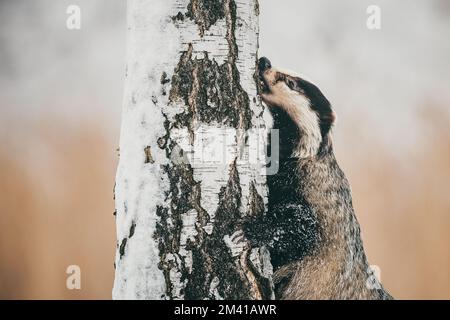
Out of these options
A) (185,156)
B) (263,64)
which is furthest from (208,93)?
(263,64)

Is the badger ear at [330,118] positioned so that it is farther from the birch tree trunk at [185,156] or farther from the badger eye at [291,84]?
the birch tree trunk at [185,156]

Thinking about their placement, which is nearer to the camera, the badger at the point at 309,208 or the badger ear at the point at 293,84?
the badger at the point at 309,208

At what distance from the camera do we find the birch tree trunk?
1174 millimetres

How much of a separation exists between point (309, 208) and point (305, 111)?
1.15 ft

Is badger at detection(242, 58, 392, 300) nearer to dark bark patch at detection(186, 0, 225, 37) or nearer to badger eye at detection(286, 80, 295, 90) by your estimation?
badger eye at detection(286, 80, 295, 90)

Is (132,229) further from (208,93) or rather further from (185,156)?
(208,93)

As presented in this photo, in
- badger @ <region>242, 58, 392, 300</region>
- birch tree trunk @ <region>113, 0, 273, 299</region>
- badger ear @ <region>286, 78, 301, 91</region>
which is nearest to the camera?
birch tree trunk @ <region>113, 0, 273, 299</region>

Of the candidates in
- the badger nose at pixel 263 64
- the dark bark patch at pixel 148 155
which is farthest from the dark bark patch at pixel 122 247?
the badger nose at pixel 263 64

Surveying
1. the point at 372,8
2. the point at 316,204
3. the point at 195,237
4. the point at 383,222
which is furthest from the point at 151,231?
the point at 372,8

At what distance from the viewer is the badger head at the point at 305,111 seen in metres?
1.79

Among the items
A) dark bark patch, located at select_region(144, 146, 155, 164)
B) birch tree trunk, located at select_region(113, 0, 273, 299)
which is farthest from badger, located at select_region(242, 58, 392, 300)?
dark bark patch, located at select_region(144, 146, 155, 164)

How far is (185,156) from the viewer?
3.89 feet

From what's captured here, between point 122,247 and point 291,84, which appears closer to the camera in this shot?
point 122,247

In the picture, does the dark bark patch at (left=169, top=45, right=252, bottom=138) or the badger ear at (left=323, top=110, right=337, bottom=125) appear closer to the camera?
the dark bark patch at (left=169, top=45, right=252, bottom=138)
